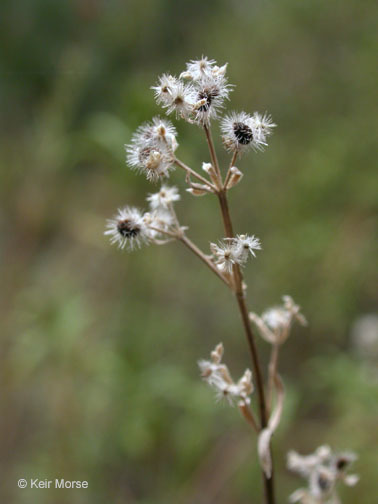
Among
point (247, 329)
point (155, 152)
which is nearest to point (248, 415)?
point (247, 329)

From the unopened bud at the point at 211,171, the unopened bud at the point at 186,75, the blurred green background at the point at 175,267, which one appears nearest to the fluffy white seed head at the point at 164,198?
the unopened bud at the point at 211,171

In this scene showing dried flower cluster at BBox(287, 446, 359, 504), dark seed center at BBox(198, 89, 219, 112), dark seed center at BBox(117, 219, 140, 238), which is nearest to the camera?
dark seed center at BBox(198, 89, 219, 112)

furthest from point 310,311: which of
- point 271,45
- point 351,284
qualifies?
point 271,45

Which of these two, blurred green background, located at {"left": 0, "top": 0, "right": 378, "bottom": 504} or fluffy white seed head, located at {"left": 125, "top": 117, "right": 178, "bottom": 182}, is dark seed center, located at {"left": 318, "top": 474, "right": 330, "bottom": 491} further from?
fluffy white seed head, located at {"left": 125, "top": 117, "right": 178, "bottom": 182}

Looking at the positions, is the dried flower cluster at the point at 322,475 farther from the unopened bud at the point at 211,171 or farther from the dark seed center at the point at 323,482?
the unopened bud at the point at 211,171

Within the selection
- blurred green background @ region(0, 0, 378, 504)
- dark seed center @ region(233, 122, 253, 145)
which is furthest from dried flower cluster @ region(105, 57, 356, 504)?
blurred green background @ region(0, 0, 378, 504)
